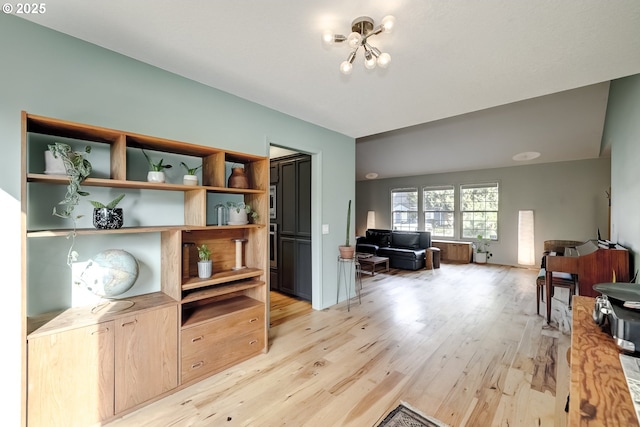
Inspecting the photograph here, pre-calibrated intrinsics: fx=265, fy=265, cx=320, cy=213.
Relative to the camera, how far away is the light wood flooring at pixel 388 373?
72.3 inches

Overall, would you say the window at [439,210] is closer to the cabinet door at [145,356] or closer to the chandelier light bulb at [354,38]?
the chandelier light bulb at [354,38]

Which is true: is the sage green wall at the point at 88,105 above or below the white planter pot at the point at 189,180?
above

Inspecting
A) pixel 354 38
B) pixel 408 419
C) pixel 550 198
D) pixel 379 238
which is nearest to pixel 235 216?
Answer: pixel 354 38

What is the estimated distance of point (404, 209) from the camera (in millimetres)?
8898

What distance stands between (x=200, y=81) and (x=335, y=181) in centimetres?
217

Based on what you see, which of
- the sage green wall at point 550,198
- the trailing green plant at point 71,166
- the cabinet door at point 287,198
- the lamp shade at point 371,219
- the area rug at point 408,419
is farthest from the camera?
the lamp shade at point 371,219

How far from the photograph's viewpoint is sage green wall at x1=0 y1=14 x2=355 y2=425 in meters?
1.66

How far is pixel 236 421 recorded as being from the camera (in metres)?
1.79

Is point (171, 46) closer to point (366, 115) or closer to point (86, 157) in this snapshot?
point (86, 157)

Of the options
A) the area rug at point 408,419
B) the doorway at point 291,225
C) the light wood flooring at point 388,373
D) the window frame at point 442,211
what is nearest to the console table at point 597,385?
the light wood flooring at point 388,373

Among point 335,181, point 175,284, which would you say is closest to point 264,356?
point 175,284

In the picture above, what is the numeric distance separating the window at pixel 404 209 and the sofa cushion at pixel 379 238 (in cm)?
158

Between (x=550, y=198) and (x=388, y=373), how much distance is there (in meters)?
6.81

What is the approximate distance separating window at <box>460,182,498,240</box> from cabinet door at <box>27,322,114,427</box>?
8220mm
